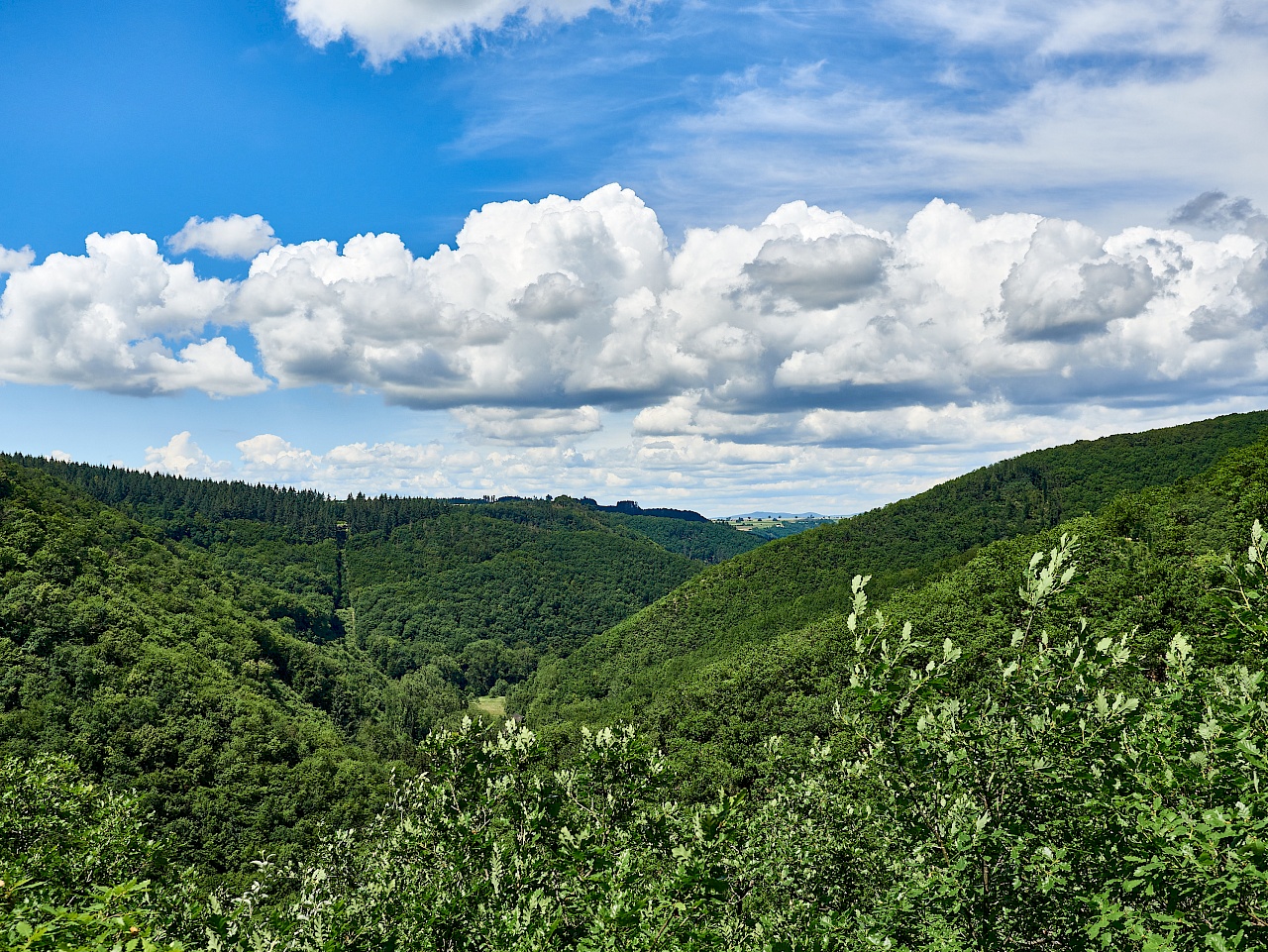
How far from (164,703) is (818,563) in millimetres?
134547

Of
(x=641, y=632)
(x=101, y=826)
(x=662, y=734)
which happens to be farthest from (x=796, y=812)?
(x=641, y=632)

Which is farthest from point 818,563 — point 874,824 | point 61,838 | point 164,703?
point 874,824

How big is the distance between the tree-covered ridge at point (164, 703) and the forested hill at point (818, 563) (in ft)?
159

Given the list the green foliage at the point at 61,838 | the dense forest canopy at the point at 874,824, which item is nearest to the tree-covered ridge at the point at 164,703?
the green foliage at the point at 61,838

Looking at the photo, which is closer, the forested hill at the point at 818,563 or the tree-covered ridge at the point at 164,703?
the tree-covered ridge at the point at 164,703

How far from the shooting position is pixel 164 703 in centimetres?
9056

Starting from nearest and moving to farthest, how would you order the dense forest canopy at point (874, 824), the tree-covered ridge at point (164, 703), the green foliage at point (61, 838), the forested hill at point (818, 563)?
the dense forest canopy at point (874, 824) → the green foliage at point (61, 838) → the tree-covered ridge at point (164, 703) → the forested hill at point (818, 563)

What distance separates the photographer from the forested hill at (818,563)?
14938 cm

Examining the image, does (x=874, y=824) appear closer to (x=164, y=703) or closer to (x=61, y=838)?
(x=61, y=838)

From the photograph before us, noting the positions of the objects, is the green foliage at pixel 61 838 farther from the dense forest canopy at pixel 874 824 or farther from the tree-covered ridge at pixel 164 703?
the tree-covered ridge at pixel 164 703

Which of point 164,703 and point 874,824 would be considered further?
point 164,703

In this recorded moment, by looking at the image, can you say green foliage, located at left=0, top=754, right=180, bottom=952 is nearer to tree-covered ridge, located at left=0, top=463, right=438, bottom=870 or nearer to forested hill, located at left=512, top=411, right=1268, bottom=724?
tree-covered ridge, located at left=0, top=463, right=438, bottom=870

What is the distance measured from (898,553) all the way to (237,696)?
149 m

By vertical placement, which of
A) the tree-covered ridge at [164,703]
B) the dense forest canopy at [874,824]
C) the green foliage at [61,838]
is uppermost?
the dense forest canopy at [874,824]
